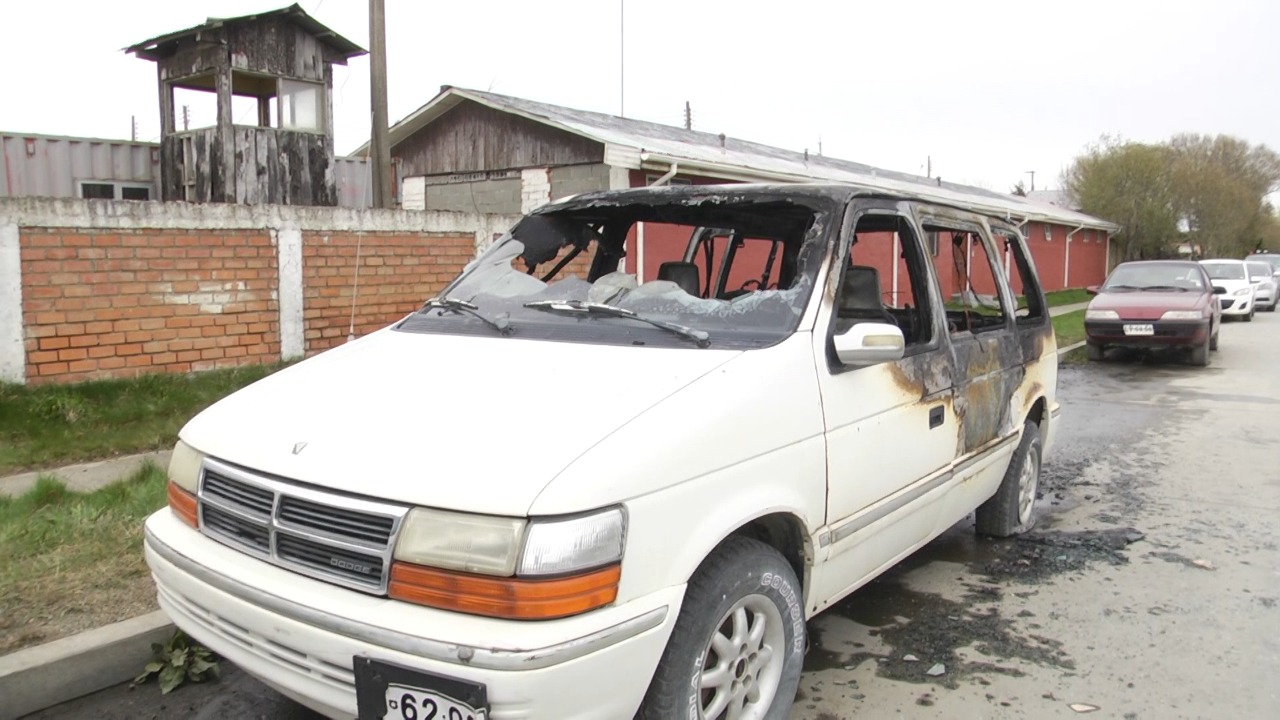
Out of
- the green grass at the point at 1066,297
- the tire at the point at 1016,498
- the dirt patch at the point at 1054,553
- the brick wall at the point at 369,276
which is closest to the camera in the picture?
the dirt patch at the point at 1054,553

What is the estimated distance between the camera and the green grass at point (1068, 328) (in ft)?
49.4

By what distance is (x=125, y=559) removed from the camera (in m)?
3.91

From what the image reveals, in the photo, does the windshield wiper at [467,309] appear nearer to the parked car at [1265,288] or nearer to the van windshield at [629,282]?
the van windshield at [629,282]

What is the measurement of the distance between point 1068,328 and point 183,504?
55.6 feet

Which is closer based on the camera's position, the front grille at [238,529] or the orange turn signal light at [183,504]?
the front grille at [238,529]

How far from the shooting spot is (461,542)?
6.87 feet

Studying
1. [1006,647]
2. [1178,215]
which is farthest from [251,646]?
[1178,215]

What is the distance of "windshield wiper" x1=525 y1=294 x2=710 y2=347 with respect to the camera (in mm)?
2869

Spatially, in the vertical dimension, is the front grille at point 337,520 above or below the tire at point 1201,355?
above

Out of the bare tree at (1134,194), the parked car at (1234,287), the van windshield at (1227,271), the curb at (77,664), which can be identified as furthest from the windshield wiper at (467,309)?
the bare tree at (1134,194)

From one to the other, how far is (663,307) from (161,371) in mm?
5680

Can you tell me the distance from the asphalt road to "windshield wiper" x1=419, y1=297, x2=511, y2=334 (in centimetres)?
150

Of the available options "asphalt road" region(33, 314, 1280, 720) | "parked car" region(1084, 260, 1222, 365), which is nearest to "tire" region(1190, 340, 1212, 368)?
"parked car" region(1084, 260, 1222, 365)

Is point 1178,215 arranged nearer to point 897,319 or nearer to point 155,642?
point 897,319
